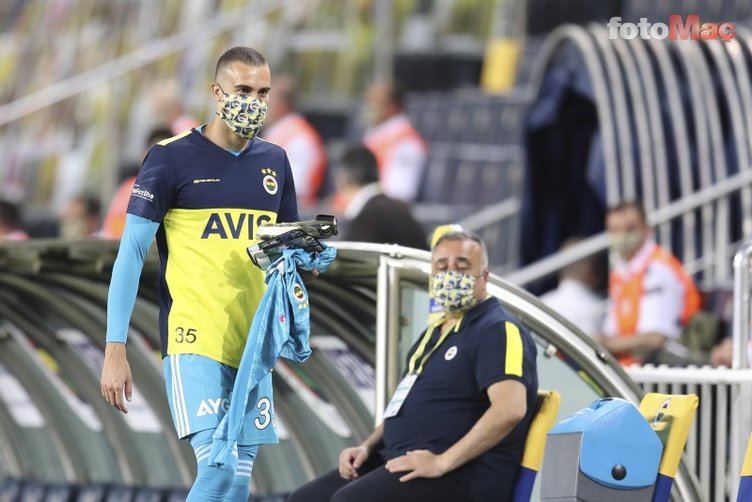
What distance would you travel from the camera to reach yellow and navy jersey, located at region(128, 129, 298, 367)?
5758 mm

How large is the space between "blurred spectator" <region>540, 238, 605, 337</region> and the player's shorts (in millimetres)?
5219

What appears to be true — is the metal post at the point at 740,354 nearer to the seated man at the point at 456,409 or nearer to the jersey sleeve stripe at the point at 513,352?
the seated man at the point at 456,409

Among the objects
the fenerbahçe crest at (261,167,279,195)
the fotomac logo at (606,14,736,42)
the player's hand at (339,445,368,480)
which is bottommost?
the player's hand at (339,445,368,480)

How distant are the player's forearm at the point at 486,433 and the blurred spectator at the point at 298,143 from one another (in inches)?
309

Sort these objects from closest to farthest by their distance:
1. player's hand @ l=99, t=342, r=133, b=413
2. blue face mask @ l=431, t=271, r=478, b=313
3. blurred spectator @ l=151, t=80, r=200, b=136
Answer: player's hand @ l=99, t=342, r=133, b=413 → blue face mask @ l=431, t=271, r=478, b=313 → blurred spectator @ l=151, t=80, r=200, b=136

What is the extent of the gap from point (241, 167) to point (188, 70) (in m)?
11.1

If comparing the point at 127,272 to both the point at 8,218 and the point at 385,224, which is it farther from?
the point at 8,218

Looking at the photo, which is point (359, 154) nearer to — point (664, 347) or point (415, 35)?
point (664, 347)

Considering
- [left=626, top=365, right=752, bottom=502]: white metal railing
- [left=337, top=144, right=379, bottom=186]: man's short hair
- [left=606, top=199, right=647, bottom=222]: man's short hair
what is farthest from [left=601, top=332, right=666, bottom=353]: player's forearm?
[left=626, top=365, right=752, bottom=502]: white metal railing

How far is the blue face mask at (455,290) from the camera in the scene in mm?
6738

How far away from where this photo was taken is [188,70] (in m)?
16.8

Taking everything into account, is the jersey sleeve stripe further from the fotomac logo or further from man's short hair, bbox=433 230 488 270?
the fotomac logo

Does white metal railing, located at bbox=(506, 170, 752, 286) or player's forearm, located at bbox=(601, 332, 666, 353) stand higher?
white metal railing, located at bbox=(506, 170, 752, 286)

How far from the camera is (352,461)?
6.96 metres
